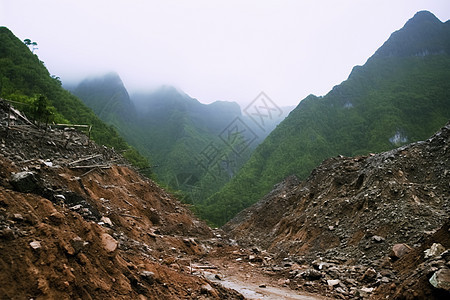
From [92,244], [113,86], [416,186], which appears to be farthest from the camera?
[113,86]

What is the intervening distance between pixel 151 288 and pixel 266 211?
86.3ft

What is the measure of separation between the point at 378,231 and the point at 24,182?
40.4 feet

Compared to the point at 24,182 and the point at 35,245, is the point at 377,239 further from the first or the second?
the point at 24,182

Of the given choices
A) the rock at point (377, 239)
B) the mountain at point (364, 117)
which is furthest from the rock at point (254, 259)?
the mountain at point (364, 117)

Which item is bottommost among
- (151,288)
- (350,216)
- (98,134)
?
(350,216)

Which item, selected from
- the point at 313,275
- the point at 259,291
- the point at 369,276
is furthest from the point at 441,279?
the point at 313,275

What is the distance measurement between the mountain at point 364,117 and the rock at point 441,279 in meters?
53.0

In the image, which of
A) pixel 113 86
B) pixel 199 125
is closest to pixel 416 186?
pixel 199 125

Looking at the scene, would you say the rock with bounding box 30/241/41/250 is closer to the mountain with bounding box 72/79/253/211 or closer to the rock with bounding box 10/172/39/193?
the rock with bounding box 10/172/39/193

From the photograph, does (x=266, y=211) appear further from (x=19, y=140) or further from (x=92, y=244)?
(x=92, y=244)

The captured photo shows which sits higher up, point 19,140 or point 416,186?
point 19,140

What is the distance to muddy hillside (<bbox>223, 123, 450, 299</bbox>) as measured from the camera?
668 centimetres

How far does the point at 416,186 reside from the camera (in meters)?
13.1

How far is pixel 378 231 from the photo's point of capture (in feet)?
37.3
